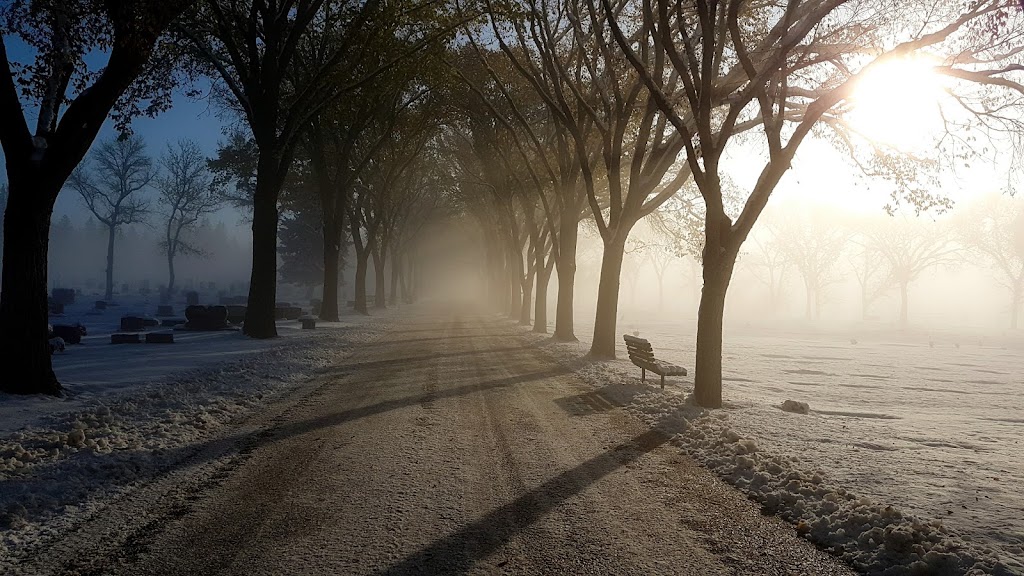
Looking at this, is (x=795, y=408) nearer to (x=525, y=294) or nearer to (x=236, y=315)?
(x=236, y=315)

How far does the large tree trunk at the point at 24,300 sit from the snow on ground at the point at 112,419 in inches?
18.8

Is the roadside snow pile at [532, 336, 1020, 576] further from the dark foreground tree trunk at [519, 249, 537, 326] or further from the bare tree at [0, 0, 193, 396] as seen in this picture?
the dark foreground tree trunk at [519, 249, 537, 326]

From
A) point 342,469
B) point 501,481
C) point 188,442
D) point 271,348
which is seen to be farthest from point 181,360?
point 501,481

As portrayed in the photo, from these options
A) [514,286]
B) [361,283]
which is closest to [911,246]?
[514,286]

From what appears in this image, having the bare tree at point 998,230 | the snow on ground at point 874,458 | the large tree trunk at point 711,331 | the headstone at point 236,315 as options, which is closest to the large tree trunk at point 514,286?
the headstone at point 236,315

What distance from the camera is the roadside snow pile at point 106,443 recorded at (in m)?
4.71

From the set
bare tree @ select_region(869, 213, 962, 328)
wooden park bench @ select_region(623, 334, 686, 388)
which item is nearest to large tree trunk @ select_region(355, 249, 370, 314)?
wooden park bench @ select_region(623, 334, 686, 388)

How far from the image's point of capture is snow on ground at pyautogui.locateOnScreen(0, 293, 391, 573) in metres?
4.86

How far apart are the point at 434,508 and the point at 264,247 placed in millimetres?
15617

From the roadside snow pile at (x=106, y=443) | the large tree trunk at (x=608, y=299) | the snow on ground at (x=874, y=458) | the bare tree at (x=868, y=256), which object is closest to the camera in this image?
the snow on ground at (x=874, y=458)

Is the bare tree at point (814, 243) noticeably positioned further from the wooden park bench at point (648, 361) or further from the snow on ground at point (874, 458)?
the wooden park bench at point (648, 361)

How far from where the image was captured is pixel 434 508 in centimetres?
484

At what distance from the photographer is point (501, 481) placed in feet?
18.3

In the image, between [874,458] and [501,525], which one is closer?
[501,525]
